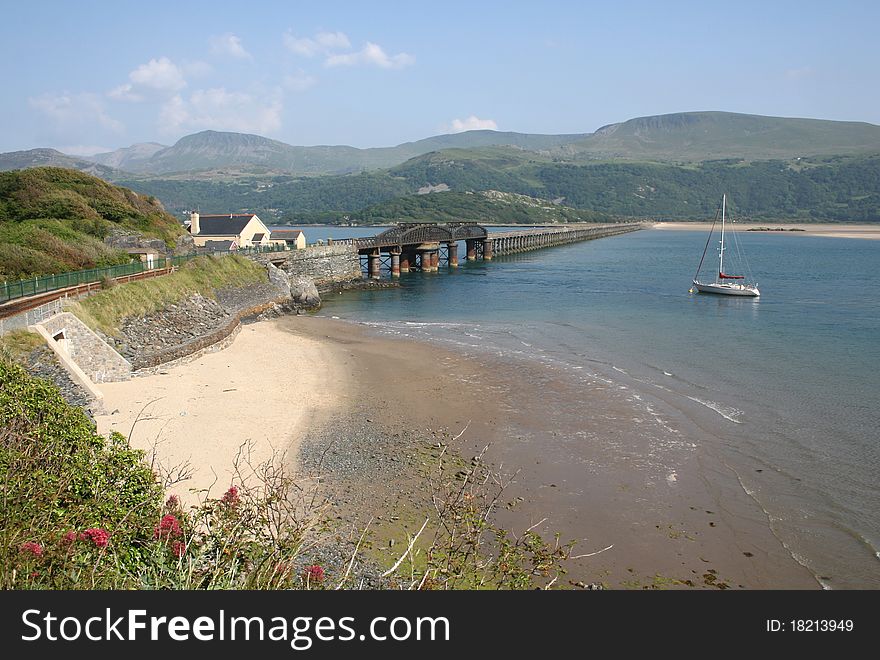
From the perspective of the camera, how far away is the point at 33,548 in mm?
6547

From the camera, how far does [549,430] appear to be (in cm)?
1977

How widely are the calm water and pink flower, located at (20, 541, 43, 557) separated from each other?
1224 centimetres

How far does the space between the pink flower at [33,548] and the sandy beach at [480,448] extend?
681cm

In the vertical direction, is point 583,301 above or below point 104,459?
below

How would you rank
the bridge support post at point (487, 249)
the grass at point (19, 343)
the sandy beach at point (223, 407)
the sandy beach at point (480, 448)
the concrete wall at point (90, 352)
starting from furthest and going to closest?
the bridge support post at point (487, 249) → the concrete wall at point (90, 352) → the grass at point (19, 343) → the sandy beach at point (223, 407) → the sandy beach at point (480, 448)

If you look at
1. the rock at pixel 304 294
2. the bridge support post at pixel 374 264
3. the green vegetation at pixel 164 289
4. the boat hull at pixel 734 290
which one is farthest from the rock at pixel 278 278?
the boat hull at pixel 734 290

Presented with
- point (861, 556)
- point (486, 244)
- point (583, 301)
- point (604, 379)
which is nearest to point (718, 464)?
point (861, 556)

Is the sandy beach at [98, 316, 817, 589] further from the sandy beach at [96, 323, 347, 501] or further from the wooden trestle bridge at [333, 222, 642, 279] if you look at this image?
the wooden trestle bridge at [333, 222, 642, 279]

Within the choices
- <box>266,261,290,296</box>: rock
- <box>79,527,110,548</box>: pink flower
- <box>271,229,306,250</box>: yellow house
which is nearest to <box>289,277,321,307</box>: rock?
<box>266,261,290,296</box>: rock

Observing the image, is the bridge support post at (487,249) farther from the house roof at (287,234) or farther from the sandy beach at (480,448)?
the sandy beach at (480,448)

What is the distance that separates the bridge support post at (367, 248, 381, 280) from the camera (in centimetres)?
6199

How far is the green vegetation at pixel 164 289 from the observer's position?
2567 cm

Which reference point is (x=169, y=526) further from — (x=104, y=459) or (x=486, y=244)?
(x=486, y=244)
